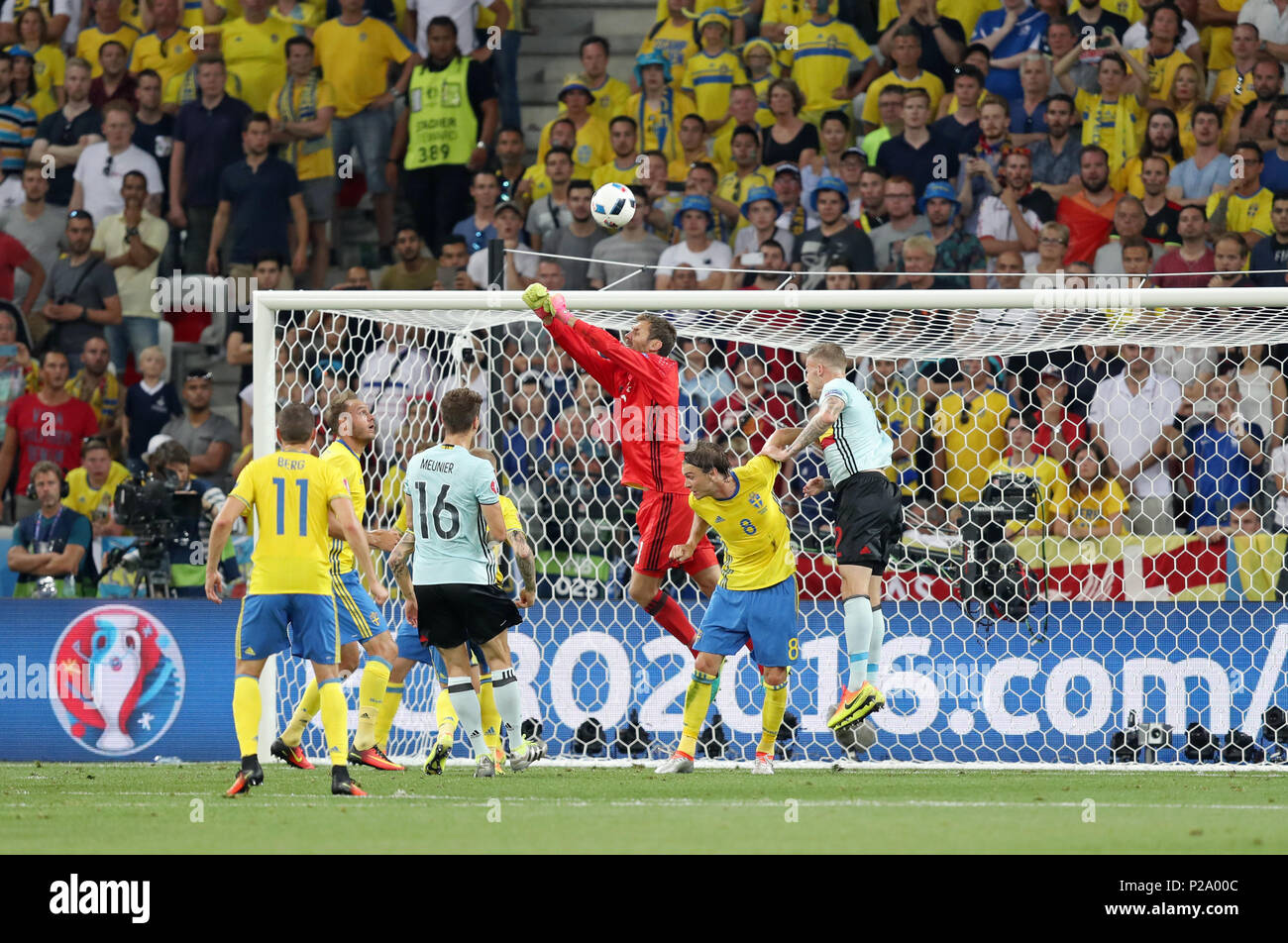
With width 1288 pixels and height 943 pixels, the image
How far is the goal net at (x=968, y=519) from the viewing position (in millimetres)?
9719

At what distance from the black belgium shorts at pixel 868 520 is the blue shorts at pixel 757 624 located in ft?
1.28

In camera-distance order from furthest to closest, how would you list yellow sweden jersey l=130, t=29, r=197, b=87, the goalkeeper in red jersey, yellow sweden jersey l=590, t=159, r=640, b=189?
yellow sweden jersey l=130, t=29, r=197, b=87, yellow sweden jersey l=590, t=159, r=640, b=189, the goalkeeper in red jersey

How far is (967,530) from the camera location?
34.7 ft

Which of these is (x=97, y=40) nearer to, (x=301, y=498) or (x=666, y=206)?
(x=666, y=206)

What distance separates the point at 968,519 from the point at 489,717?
354cm

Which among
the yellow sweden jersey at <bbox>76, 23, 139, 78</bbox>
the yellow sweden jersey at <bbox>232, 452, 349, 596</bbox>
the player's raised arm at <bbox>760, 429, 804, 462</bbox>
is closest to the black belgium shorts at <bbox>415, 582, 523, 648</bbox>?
the yellow sweden jersey at <bbox>232, 452, 349, 596</bbox>

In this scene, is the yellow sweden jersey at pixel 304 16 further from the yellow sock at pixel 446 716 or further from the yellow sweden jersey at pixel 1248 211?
the yellow sock at pixel 446 716

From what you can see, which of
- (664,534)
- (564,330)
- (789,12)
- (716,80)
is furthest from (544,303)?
(789,12)

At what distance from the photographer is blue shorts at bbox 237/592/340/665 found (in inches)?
307

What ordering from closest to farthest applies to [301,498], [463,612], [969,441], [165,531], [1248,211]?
[301,498]
[463,612]
[969,441]
[165,531]
[1248,211]

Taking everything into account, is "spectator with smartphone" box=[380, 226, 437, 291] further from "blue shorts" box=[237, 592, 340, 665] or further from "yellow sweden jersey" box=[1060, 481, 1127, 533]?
"blue shorts" box=[237, 592, 340, 665]

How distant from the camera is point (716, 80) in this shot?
14.6 metres

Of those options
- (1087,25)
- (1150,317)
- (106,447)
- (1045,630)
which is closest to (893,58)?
(1087,25)

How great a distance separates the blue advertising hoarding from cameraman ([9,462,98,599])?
4.87 ft
